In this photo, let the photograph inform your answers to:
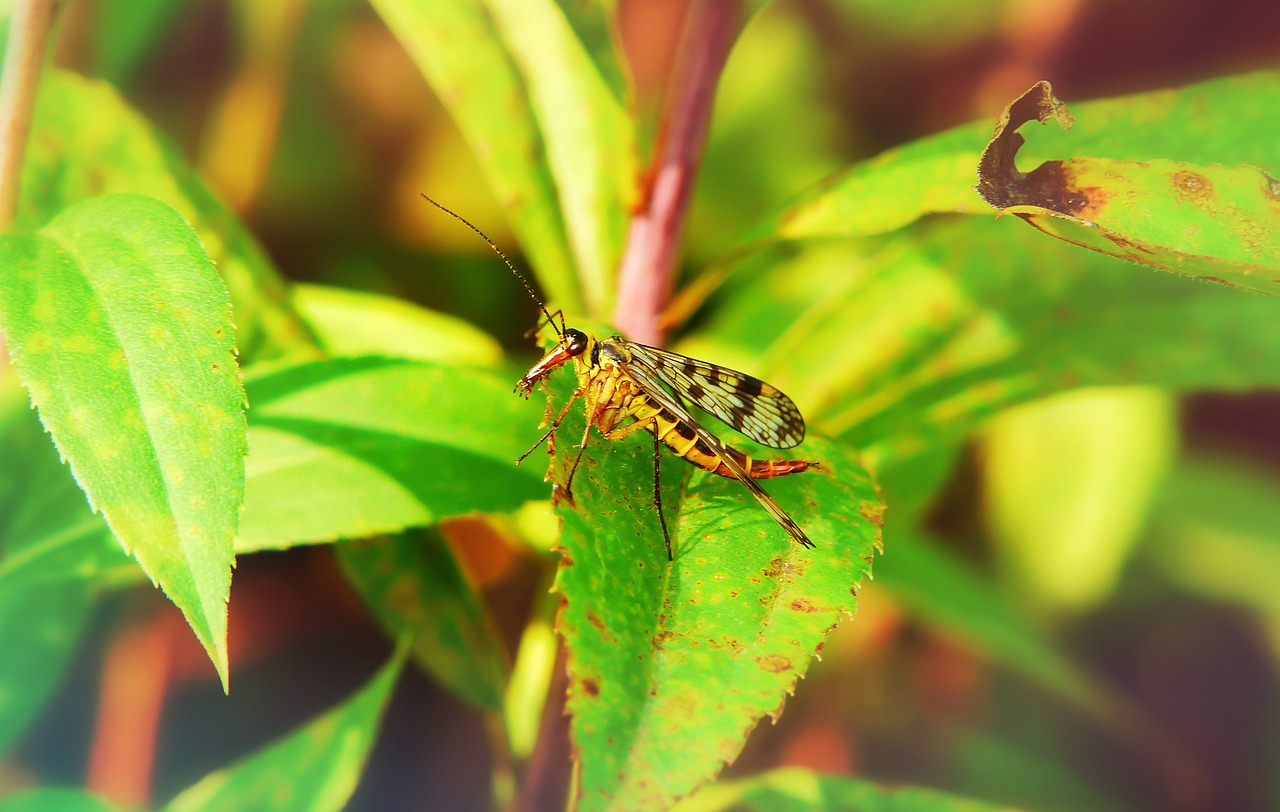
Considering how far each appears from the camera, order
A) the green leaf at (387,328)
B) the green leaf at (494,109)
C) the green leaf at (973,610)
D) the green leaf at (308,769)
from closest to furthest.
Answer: the green leaf at (308,769)
the green leaf at (494,109)
the green leaf at (387,328)
the green leaf at (973,610)

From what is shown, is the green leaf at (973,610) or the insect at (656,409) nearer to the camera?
the insect at (656,409)

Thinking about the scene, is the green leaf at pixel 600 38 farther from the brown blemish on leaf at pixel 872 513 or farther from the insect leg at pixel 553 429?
the brown blemish on leaf at pixel 872 513

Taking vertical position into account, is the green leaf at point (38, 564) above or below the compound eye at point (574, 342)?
below

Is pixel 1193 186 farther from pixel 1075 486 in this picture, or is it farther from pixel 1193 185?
pixel 1075 486

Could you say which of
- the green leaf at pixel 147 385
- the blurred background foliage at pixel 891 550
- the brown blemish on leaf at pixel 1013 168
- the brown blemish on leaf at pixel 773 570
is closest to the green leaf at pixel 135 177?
the green leaf at pixel 147 385

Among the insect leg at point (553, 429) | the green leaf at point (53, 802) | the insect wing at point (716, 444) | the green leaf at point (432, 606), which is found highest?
the insect wing at point (716, 444)

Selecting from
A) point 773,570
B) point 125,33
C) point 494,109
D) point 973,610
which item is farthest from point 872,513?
point 125,33

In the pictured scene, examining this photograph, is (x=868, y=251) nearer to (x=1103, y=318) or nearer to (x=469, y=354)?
(x=1103, y=318)

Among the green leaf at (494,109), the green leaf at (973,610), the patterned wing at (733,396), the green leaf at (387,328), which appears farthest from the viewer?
the green leaf at (973,610)
